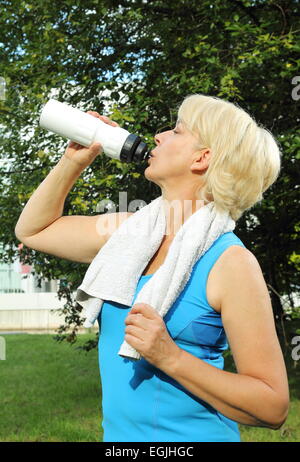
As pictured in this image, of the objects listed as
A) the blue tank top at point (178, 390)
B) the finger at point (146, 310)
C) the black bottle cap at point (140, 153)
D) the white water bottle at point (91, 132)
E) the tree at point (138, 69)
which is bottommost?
the blue tank top at point (178, 390)

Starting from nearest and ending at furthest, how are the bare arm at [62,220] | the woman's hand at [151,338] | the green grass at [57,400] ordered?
the woman's hand at [151,338] < the bare arm at [62,220] < the green grass at [57,400]

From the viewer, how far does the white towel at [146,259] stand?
1.77 meters

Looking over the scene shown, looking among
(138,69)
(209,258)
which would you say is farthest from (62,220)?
(138,69)

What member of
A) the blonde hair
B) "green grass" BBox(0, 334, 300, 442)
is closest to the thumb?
the blonde hair

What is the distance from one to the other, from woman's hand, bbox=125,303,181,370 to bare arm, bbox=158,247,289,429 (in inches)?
0.6

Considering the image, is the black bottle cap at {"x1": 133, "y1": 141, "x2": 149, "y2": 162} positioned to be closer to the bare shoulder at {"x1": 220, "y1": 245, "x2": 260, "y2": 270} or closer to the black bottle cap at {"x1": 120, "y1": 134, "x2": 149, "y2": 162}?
the black bottle cap at {"x1": 120, "y1": 134, "x2": 149, "y2": 162}

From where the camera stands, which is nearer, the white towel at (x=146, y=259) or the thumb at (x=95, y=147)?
the white towel at (x=146, y=259)

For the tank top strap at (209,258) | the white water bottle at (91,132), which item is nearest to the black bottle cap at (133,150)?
the white water bottle at (91,132)

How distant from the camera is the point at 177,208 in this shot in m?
2.01

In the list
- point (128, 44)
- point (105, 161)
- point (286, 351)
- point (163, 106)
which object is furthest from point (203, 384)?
point (286, 351)

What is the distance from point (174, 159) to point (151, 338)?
621 mm

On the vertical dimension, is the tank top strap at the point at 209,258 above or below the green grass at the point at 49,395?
above

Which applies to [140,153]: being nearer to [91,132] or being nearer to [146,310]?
[91,132]

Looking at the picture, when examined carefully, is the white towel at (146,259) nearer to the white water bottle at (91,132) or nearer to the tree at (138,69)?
the white water bottle at (91,132)
